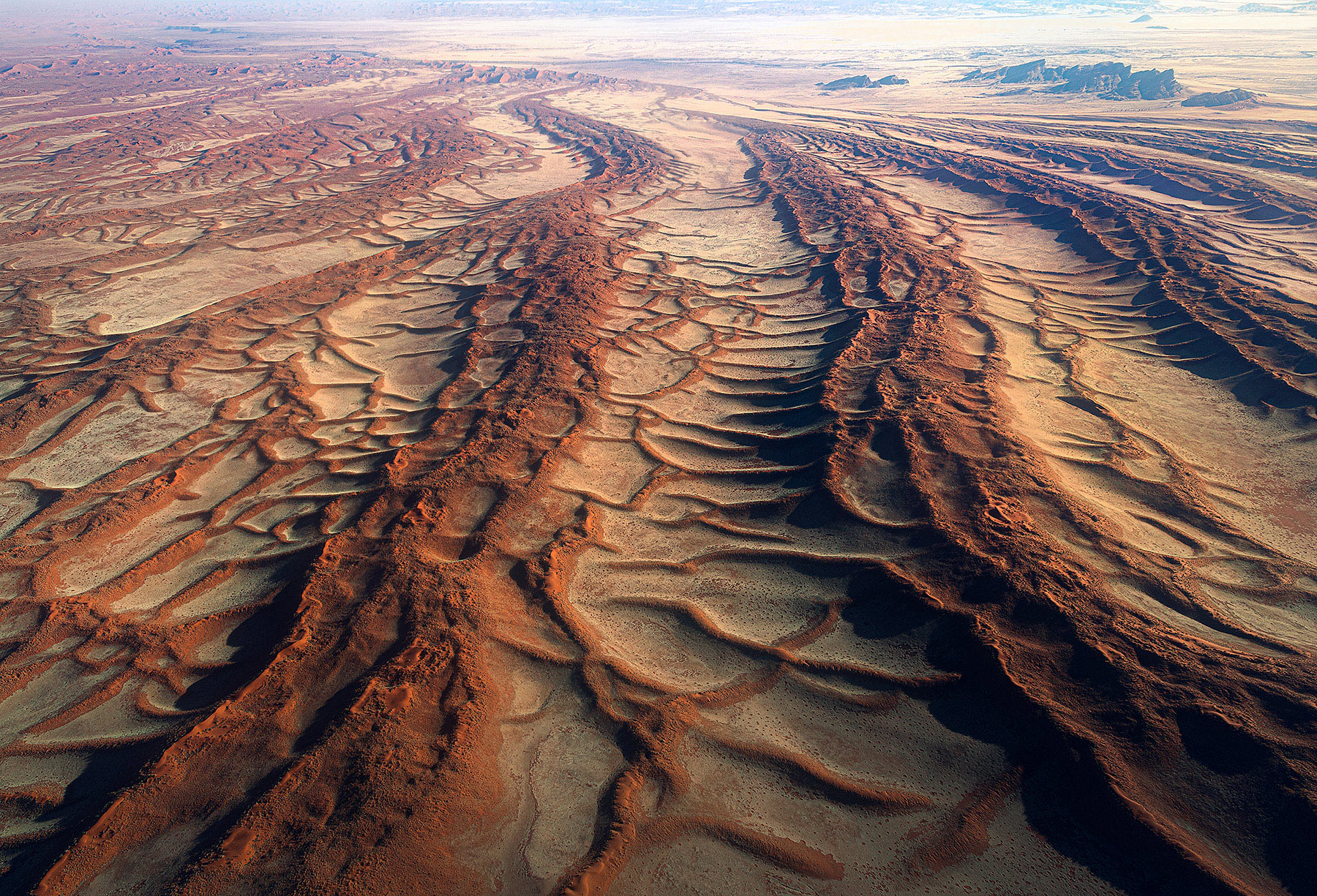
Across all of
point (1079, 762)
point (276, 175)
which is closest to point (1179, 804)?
point (1079, 762)

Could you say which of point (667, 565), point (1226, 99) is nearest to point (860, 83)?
point (1226, 99)

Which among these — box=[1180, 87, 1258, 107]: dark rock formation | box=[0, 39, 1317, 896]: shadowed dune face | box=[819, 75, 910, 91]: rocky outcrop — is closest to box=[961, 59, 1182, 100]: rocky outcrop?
box=[1180, 87, 1258, 107]: dark rock formation

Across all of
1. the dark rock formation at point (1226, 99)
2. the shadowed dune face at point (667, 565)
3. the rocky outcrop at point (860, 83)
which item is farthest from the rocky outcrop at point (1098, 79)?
the shadowed dune face at point (667, 565)

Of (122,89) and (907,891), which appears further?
(122,89)

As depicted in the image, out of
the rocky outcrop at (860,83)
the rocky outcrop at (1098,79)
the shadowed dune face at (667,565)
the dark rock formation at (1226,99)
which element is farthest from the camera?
the rocky outcrop at (860,83)

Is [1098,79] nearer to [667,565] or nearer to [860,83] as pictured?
[860,83]

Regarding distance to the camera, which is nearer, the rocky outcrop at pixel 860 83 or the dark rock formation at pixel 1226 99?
the dark rock formation at pixel 1226 99

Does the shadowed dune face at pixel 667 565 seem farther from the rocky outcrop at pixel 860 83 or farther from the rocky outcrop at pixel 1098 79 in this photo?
the rocky outcrop at pixel 860 83

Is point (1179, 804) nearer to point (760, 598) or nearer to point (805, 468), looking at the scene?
point (760, 598)

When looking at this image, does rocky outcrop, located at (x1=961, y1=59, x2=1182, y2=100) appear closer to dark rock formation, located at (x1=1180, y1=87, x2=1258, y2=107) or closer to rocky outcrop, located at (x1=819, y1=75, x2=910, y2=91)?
dark rock formation, located at (x1=1180, y1=87, x2=1258, y2=107)
